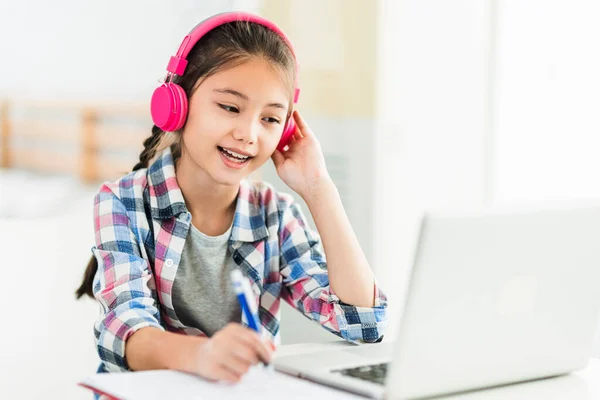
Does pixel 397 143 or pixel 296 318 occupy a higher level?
pixel 397 143

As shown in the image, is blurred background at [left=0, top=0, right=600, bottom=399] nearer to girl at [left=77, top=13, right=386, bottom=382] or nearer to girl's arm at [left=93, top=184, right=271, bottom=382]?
girl at [left=77, top=13, right=386, bottom=382]

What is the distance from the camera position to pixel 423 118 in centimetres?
287

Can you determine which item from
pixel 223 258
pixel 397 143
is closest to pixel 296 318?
pixel 397 143

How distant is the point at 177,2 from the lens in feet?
8.34

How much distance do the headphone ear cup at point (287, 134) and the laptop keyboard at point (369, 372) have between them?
57 centimetres

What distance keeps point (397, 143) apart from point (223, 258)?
4.54 ft

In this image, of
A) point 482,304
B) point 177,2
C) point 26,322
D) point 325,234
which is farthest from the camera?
point 177,2

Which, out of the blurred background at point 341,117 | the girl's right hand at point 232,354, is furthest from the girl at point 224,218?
the blurred background at point 341,117

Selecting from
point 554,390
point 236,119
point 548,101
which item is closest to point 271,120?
point 236,119

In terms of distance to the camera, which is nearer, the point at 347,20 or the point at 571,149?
the point at 571,149

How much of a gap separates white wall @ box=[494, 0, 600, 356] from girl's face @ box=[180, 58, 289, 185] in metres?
1.34

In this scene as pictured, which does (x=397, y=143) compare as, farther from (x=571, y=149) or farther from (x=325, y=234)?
(x=325, y=234)

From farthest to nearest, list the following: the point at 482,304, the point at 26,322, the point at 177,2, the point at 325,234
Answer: the point at 177,2
the point at 26,322
the point at 325,234
the point at 482,304

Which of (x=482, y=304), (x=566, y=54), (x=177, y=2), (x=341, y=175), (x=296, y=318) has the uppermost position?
(x=177, y=2)
